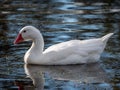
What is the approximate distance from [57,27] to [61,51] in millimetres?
3489

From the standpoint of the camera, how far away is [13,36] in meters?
17.0

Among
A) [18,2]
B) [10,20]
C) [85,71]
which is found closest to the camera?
[85,71]

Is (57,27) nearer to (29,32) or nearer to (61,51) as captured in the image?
(29,32)

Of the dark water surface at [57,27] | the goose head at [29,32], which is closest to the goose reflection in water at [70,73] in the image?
the dark water surface at [57,27]

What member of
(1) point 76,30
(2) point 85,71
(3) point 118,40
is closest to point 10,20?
(1) point 76,30

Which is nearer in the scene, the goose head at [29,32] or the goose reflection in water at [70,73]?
the goose reflection in water at [70,73]

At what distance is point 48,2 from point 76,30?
199 inches

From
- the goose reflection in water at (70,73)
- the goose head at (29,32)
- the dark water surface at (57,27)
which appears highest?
the goose head at (29,32)

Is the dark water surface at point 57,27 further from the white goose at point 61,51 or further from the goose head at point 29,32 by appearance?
the goose head at point 29,32

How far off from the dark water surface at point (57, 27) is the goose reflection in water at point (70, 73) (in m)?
0.15

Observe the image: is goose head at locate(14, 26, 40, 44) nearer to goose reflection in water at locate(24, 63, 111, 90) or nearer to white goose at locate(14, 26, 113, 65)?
white goose at locate(14, 26, 113, 65)

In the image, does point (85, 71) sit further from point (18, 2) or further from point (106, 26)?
point (18, 2)

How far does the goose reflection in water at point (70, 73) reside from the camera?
13009 mm

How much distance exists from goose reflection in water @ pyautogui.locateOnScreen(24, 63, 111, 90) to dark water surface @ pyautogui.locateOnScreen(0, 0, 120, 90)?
0.15 m
